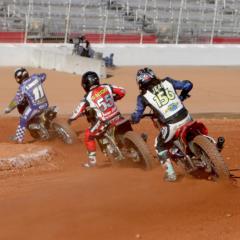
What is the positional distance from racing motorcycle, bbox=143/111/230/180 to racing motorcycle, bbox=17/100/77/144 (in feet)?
10.5

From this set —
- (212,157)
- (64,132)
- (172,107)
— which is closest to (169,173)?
(212,157)

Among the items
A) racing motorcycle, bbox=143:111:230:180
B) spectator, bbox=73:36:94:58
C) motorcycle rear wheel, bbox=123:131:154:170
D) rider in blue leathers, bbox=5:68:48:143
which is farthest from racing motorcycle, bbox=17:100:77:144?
spectator, bbox=73:36:94:58

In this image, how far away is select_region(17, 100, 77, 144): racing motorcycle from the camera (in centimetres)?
1218

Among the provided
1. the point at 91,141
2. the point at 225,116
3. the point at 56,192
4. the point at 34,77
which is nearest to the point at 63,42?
the point at 225,116

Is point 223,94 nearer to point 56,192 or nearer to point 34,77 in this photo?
point 34,77

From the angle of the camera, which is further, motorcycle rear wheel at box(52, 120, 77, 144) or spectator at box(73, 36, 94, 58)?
spectator at box(73, 36, 94, 58)

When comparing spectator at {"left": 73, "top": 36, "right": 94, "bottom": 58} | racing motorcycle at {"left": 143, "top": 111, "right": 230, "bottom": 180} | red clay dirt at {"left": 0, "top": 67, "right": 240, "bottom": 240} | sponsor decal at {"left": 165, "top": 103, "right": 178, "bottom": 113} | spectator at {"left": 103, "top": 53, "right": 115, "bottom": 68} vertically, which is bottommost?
spectator at {"left": 103, "top": 53, "right": 115, "bottom": 68}

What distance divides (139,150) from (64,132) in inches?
110

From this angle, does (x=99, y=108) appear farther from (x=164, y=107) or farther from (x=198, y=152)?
(x=198, y=152)

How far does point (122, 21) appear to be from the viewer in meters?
32.6

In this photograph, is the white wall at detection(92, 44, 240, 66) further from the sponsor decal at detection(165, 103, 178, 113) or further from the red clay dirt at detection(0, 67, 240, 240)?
the sponsor decal at detection(165, 103, 178, 113)

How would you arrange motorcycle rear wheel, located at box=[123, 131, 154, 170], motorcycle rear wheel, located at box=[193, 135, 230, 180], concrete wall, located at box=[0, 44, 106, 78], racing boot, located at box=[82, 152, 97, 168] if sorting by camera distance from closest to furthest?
motorcycle rear wheel, located at box=[193, 135, 230, 180]
motorcycle rear wheel, located at box=[123, 131, 154, 170]
racing boot, located at box=[82, 152, 97, 168]
concrete wall, located at box=[0, 44, 106, 78]

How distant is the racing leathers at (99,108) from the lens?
10.2 meters

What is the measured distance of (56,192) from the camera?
8516 mm
